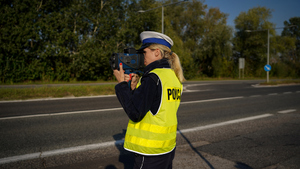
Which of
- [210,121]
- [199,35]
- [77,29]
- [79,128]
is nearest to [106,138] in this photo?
[79,128]

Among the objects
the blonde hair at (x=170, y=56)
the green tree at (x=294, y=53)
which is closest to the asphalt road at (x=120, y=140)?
the blonde hair at (x=170, y=56)

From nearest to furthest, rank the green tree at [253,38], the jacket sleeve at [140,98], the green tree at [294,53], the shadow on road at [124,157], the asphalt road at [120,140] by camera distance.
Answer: the jacket sleeve at [140,98] < the shadow on road at [124,157] < the asphalt road at [120,140] < the green tree at [253,38] < the green tree at [294,53]

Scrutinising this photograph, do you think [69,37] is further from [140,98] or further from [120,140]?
[140,98]

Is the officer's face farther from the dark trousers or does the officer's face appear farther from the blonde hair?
the dark trousers

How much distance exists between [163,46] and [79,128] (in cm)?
475

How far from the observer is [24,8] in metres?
22.5

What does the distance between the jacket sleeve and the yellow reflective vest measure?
0.25 ft

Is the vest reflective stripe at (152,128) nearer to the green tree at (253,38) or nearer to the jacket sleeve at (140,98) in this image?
the jacket sleeve at (140,98)

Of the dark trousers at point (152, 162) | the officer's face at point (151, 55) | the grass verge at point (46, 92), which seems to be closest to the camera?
the dark trousers at point (152, 162)

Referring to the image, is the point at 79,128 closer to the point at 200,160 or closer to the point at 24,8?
the point at 200,160

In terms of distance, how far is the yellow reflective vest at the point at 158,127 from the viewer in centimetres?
187

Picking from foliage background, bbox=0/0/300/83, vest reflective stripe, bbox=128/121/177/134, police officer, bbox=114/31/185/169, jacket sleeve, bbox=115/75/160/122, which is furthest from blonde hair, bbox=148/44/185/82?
foliage background, bbox=0/0/300/83

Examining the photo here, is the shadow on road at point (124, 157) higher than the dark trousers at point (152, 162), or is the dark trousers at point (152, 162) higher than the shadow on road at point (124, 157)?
the dark trousers at point (152, 162)

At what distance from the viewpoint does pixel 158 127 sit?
1.87 meters
